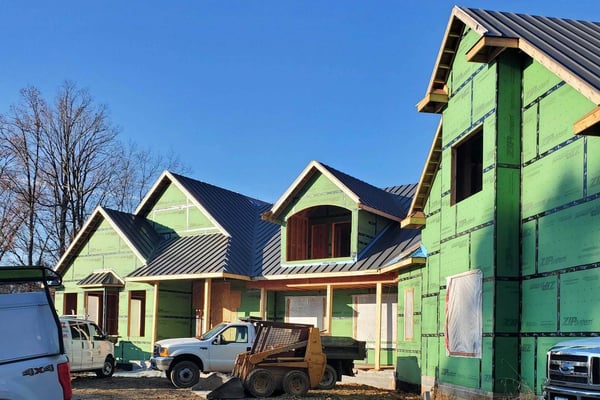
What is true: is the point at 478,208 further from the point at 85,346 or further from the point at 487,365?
the point at 85,346

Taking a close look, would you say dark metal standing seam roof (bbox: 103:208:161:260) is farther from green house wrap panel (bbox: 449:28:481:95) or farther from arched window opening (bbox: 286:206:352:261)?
green house wrap panel (bbox: 449:28:481:95)

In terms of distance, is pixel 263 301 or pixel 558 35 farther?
pixel 263 301

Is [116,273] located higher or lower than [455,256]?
lower

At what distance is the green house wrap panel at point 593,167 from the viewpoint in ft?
35.0

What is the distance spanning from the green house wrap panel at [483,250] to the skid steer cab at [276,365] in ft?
18.1

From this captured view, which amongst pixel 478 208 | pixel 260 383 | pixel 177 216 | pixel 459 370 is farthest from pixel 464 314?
pixel 177 216

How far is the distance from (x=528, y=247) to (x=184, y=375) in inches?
423

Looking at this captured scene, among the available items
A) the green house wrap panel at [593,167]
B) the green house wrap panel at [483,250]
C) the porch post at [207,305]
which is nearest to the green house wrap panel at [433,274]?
the green house wrap panel at [483,250]

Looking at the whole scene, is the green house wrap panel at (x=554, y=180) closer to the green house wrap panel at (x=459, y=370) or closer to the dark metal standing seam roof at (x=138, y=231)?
the green house wrap panel at (x=459, y=370)

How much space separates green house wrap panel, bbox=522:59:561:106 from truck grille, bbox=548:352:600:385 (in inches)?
213

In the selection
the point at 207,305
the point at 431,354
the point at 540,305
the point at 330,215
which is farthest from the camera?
the point at 330,215

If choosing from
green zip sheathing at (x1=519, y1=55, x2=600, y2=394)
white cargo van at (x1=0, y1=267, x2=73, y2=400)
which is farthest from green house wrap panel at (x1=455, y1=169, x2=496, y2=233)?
white cargo van at (x1=0, y1=267, x2=73, y2=400)

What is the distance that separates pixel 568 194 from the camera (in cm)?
1141

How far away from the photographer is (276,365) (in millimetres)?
17031
